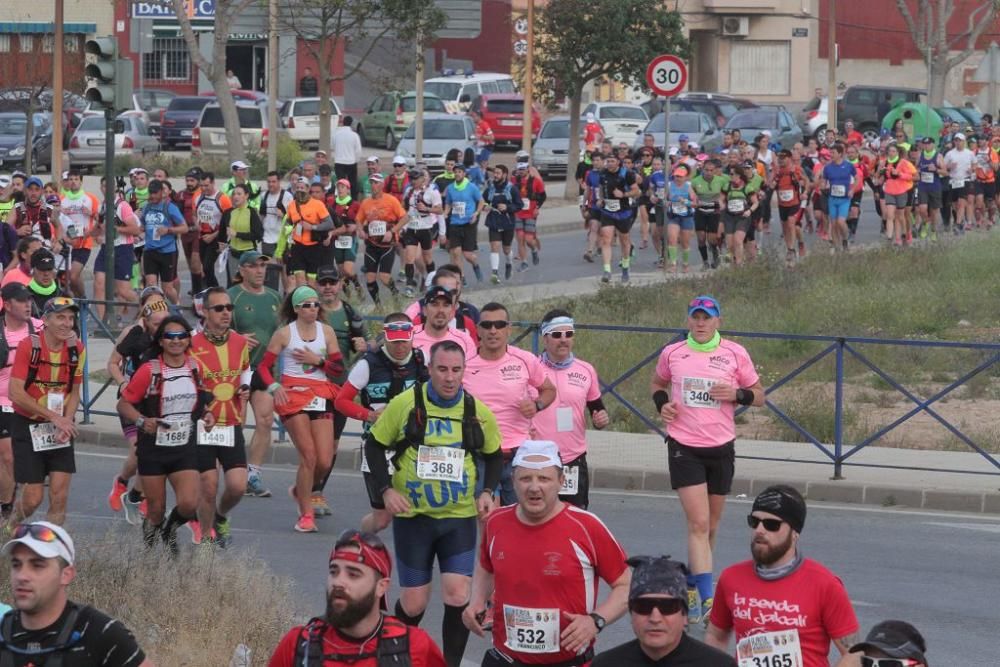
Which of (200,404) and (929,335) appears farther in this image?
(929,335)

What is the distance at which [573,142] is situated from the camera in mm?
40938

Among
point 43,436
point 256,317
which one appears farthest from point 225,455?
point 256,317

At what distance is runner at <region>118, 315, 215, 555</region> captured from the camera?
35.2 ft

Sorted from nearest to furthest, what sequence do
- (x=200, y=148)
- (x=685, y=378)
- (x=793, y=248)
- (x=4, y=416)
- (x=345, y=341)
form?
(x=685, y=378) → (x=4, y=416) → (x=345, y=341) → (x=793, y=248) → (x=200, y=148)

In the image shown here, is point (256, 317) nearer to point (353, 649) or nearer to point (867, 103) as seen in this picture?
point (353, 649)

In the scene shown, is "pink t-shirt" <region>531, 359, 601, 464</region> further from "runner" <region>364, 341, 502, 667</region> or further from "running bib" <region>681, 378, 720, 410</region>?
"runner" <region>364, 341, 502, 667</region>

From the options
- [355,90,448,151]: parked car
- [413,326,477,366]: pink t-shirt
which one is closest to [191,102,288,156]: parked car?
[355,90,448,151]: parked car

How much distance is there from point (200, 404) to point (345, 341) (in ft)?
7.93

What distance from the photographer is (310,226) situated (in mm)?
21781

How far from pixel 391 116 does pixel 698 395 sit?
4184 cm

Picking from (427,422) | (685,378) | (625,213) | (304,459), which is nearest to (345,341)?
(304,459)

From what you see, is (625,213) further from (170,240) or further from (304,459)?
(304,459)

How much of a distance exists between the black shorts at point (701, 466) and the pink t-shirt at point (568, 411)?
0.52m

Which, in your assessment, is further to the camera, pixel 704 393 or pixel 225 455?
pixel 225 455
